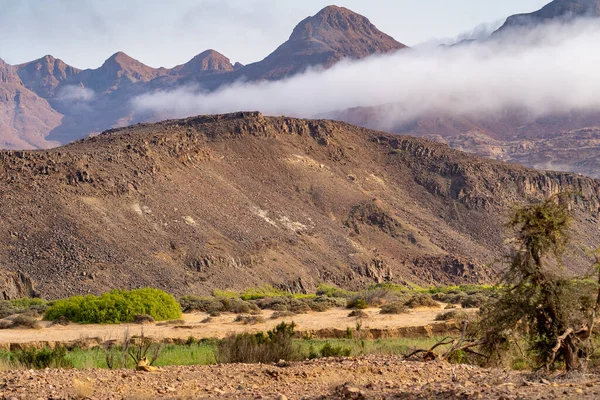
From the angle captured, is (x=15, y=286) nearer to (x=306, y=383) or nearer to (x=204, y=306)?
(x=204, y=306)

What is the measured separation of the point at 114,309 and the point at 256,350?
17.1m

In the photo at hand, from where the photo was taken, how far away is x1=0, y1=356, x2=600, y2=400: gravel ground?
11109 millimetres

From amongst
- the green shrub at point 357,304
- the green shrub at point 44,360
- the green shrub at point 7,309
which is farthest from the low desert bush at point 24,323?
the green shrub at point 357,304

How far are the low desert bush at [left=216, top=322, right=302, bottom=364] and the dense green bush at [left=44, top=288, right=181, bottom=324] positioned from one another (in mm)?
15559

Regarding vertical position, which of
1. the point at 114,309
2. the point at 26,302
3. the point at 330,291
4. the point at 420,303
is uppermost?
the point at 114,309

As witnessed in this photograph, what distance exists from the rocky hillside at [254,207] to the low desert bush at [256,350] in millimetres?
35552

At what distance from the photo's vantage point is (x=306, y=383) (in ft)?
46.2

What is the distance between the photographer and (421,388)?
11.8 m

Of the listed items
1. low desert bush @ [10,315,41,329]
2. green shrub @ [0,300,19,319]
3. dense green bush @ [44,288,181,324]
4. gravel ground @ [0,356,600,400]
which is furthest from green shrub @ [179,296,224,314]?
gravel ground @ [0,356,600,400]

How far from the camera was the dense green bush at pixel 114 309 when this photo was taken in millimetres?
32844

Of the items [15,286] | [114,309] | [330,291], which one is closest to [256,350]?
[114,309]

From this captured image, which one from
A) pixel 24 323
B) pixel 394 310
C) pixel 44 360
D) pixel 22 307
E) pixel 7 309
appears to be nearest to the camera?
pixel 44 360

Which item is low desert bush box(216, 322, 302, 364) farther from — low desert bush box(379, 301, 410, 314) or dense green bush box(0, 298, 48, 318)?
dense green bush box(0, 298, 48, 318)

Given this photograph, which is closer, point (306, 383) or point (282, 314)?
point (306, 383)
